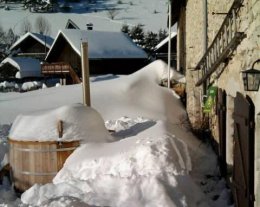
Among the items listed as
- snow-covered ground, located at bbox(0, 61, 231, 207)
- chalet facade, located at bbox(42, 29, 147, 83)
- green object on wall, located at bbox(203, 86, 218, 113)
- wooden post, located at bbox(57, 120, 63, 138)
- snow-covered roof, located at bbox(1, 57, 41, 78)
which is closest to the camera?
snow-covered ground, located at bbox(0, 61, 231, 207)

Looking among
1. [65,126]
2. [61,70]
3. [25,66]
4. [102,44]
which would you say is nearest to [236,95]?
[65,126]

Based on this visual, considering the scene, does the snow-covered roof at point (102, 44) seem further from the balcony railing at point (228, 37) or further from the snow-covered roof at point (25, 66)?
the balcony railing at point (228, 37)

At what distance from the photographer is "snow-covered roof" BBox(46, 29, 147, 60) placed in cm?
2870

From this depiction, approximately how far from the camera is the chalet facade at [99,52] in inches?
1141

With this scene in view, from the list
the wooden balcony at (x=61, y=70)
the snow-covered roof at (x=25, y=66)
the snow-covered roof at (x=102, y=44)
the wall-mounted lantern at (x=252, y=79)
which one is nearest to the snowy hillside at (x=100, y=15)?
the snow-covered roof at (x=25, y=66)

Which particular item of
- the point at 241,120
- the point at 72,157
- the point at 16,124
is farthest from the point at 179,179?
the point at 16,124

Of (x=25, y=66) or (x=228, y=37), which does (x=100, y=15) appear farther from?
(x=228, y=37)

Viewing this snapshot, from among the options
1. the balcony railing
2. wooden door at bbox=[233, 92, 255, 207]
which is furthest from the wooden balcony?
wooden door at bbox=[233, 92, 255, 207]

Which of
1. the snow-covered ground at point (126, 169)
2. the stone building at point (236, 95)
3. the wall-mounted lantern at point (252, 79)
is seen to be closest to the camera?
the wall-mounted lantern at point (252, 79)

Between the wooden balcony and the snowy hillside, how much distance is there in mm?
30494

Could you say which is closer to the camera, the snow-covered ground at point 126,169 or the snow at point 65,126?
the snow-covered ground at point 126,169

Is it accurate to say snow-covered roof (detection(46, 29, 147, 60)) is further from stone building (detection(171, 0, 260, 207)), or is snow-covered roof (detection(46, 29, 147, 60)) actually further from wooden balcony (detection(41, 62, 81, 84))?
stone building (detection(171, 0, 260, 207))

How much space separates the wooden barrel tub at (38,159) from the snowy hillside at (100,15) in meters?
49.4

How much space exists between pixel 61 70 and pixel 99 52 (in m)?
3.32
